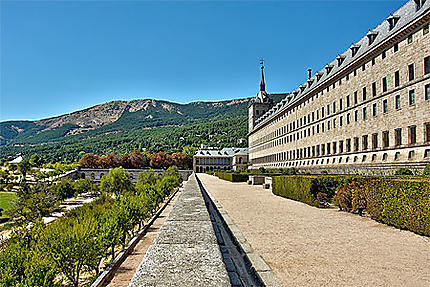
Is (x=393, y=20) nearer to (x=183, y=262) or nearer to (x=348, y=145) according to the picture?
(x=348, y=145)

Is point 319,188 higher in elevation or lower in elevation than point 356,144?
lower

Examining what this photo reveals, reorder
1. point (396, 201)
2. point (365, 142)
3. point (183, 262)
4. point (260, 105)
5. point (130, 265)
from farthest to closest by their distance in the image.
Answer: point (260, 105), point (365, 142), point (396, 201), point (130, 265), point (183, 262)

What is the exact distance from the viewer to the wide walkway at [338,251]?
17.9 ft

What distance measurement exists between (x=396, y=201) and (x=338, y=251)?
4.00 m

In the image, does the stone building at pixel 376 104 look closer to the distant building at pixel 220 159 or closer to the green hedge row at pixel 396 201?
the green hedge row at pixel 396 201

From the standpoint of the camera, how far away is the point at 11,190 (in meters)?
66.3

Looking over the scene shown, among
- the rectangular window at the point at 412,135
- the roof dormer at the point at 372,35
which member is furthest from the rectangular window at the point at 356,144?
the roof dormer at the point at 372,35

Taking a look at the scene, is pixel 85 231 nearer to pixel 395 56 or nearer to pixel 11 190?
pixel 395 56

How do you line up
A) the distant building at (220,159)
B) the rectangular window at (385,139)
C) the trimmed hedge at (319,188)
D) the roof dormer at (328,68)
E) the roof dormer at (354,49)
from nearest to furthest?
1. the trimmed hedge at (319,188)
2. the rectangular window at (385,139)
3. the roof dormer at (354,49)
4. the roof dormer at (328,68)
5. the distant building at (220,159)

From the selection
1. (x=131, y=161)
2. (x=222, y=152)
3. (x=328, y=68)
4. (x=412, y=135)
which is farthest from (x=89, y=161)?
(x=412, y=135)

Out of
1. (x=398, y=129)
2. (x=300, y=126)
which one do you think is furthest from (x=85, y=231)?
(x=300, y=126)

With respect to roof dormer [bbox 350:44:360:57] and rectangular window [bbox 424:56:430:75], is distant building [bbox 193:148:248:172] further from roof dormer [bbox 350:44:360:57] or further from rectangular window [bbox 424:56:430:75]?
rectangular window [bbox 424:56:430:75]

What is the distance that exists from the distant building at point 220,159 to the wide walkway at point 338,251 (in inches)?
4070

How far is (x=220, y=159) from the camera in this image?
121062 mm
